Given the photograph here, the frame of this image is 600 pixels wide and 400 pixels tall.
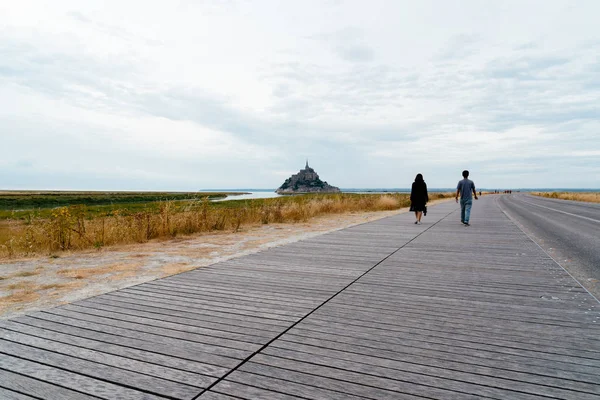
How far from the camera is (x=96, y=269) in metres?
6.23

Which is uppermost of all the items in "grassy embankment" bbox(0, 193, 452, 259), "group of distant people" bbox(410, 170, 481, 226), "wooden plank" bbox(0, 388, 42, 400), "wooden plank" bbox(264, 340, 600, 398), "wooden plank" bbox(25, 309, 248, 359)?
"group of distant people" bbox(410, 170, 481, 226)

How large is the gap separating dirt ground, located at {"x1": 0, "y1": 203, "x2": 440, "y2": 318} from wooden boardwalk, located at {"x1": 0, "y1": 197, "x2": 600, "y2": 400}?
77 cm

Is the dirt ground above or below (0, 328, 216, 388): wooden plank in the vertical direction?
below

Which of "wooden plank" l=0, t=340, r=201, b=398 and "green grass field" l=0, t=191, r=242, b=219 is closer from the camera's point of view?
"wooden plank" l=0, t=340, r=201, b=398

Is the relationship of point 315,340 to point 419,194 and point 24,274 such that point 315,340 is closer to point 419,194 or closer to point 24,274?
point 24,274

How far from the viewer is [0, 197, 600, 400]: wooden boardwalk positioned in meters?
2.24

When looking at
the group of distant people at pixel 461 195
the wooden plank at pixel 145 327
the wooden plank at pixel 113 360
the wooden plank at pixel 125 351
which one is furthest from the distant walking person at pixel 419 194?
the wooden plank at pixel 113 360

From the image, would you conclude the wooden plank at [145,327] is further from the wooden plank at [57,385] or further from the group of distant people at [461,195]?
the group of distant people at [461,195]

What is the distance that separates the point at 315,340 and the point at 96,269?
4836mm

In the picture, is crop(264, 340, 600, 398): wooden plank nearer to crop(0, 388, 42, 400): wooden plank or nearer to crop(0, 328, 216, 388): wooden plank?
crop(0, 328, 216, 388): wooden plank

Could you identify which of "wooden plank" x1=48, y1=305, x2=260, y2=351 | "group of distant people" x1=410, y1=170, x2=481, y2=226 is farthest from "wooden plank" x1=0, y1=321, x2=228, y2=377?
"group of distant people" x1=410, y1=170, x2=481, y2=226

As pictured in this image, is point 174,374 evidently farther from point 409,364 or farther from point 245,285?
point 245,285

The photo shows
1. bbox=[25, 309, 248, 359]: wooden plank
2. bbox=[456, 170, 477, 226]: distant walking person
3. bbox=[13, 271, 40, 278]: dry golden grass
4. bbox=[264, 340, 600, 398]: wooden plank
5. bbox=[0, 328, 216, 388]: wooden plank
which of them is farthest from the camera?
bbox=[456, 170, 477, 226]: distant walking person

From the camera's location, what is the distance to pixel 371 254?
7.13m
